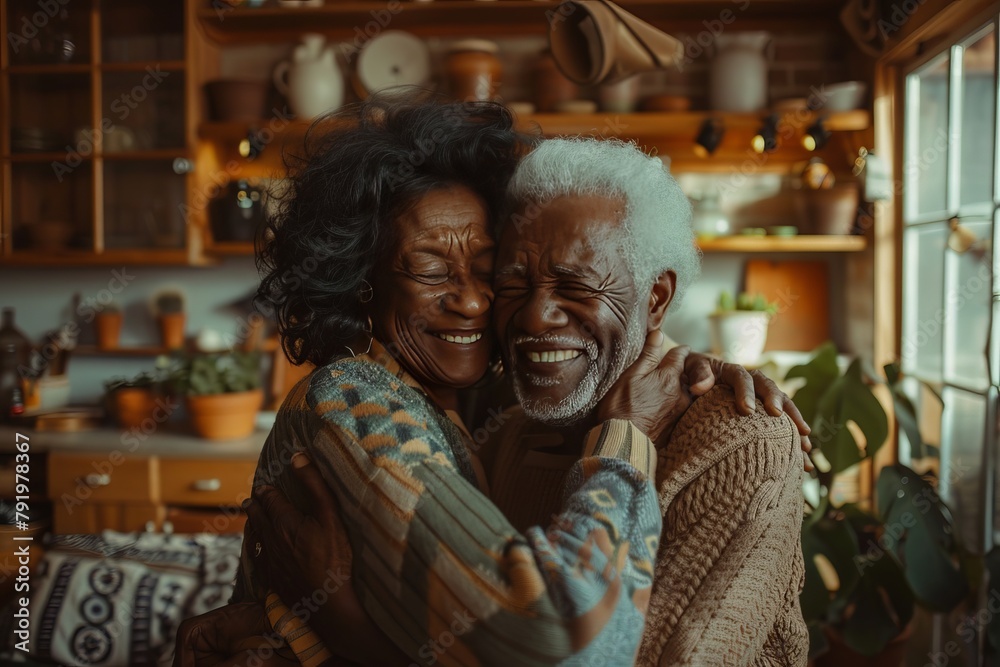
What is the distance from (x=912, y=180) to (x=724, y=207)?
33.8 inches

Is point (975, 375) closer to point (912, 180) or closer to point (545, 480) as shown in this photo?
point (912, 180)

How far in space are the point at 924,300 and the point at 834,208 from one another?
58 centimetres

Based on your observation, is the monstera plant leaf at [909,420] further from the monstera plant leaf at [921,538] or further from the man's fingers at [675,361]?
the man's fingers at [675,361]

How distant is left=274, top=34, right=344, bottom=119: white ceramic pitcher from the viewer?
11.5ft

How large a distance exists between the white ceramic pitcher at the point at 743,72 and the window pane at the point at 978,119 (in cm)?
92

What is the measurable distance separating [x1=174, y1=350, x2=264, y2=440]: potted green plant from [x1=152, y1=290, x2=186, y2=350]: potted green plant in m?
0.54

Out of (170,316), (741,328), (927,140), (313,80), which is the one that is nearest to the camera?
(927,140)

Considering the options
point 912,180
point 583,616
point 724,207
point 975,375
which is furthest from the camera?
point 724,207

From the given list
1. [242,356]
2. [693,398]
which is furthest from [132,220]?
[693,398]

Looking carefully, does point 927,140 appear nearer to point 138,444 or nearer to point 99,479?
point 138,444

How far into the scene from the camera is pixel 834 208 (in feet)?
10.8

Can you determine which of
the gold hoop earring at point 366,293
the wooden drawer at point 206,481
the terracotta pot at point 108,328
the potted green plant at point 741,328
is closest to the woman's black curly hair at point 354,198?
the gold hoop earring at point 366,293

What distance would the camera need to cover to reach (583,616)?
2.80 ft

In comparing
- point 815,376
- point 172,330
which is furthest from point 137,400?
point 815,376
